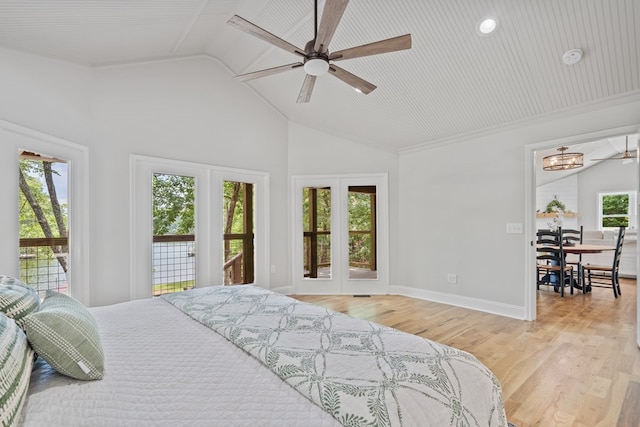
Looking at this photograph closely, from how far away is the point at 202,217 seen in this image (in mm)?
3992

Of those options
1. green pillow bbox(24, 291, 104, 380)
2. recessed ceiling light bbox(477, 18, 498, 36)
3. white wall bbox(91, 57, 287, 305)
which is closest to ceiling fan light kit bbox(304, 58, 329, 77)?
recessed ceiling light bbox(477, 18, 498, 36)

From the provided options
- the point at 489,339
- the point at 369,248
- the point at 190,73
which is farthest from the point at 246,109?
the point at 489,339

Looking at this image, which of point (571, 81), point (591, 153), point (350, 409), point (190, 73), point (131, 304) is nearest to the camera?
point (350, 409)

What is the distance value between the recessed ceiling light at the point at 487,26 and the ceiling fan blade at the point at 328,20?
4.69 feet

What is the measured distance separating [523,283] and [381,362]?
3267 millimetres

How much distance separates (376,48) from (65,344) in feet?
7.44

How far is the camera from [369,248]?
197 inches

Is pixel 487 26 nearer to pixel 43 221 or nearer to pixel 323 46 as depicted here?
pixel 323 46

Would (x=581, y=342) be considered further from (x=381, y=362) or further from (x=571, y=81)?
(x=381, y=362)

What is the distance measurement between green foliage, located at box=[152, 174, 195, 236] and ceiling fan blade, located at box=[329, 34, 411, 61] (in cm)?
249

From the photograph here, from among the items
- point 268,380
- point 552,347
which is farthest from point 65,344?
point 552,347

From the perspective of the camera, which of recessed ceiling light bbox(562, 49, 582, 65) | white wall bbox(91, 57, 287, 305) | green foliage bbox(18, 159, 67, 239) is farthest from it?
white wall bbox(91, 57, 287, 305)

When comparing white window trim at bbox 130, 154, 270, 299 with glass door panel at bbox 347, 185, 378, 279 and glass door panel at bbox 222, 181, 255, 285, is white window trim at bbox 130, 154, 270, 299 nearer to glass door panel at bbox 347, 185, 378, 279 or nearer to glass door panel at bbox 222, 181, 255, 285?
glass door panel at bbox 222, 181, 255, 285

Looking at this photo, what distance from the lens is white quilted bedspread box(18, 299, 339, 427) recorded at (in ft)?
2.89
